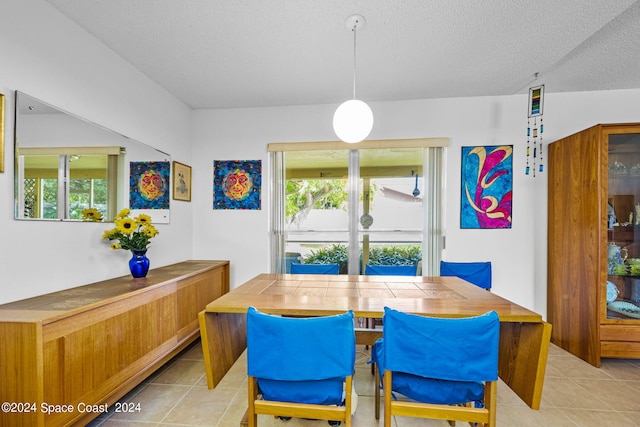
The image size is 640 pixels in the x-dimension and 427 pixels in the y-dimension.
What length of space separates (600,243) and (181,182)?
4109 mm

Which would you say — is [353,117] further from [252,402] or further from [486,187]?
[486,187]

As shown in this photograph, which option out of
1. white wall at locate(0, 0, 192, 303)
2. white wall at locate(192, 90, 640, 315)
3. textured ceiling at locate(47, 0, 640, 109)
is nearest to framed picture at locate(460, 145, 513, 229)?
white wall at locate(192, 90, 640, 315)

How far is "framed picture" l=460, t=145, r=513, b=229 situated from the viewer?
3.18 metres

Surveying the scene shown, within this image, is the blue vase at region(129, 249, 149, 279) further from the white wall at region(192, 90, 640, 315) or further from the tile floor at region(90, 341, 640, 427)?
the white wall at region(192, 90, 640, 315)

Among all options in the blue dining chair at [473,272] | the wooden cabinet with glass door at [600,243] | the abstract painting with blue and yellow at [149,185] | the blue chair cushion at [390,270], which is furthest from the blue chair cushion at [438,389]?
the abstract painting with blue and yellow at [149,185]

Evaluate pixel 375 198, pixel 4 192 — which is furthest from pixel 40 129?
pixel 375 198

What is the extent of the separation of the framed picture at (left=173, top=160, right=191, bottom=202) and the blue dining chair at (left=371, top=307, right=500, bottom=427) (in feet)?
9.27

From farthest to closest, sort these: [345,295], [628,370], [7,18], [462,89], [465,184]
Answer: [465,184] < [462,89] < [628,370] < [345,295] < [7,18]

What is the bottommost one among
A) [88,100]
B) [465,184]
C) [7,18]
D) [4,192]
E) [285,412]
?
[285,412]

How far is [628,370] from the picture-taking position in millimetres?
2408

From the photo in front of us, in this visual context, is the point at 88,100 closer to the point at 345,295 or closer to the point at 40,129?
the point at 40,129

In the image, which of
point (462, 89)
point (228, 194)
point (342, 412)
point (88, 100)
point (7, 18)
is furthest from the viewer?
point (228, 194)

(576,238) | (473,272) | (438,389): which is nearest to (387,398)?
(438,389)

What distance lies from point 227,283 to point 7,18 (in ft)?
8.83
